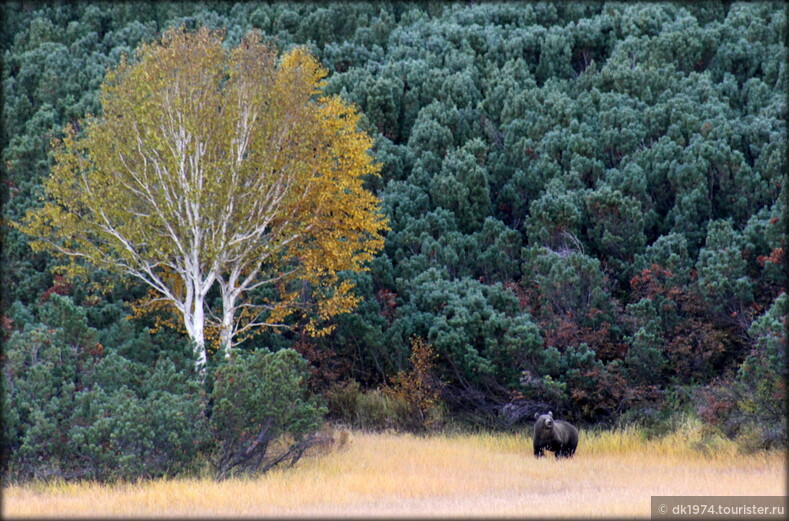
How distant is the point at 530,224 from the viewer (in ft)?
85.4

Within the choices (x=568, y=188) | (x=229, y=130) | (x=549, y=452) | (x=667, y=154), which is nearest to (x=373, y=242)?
(x=229, y=130)

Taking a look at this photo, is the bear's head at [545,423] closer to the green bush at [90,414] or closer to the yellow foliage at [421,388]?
the yellow foliage at [421,388]

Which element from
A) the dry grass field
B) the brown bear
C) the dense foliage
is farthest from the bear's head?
the dense foliage

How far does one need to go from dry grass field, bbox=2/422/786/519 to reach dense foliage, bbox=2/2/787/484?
3.77 feet

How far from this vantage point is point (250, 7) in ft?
141

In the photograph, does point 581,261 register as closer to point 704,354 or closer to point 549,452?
point 704,354

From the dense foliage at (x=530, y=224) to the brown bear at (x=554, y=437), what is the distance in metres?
2.58

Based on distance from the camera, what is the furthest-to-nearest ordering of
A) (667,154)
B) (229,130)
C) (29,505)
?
(667,154) → (229,130) → (29,505)

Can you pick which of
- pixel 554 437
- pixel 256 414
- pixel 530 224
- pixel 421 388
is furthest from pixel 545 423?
pixel 530 224

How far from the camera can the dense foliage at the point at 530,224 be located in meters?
18.6

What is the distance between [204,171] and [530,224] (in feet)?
39.0

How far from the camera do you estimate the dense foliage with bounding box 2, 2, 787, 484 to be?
18562 millimetres

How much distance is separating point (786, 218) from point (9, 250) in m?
20.9

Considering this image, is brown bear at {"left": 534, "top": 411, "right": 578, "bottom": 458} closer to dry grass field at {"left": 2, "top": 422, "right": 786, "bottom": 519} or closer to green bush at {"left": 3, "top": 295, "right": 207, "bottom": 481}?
dry grass field at {"left": 2, "top": 422, "right": 786, "bottom": 519}
